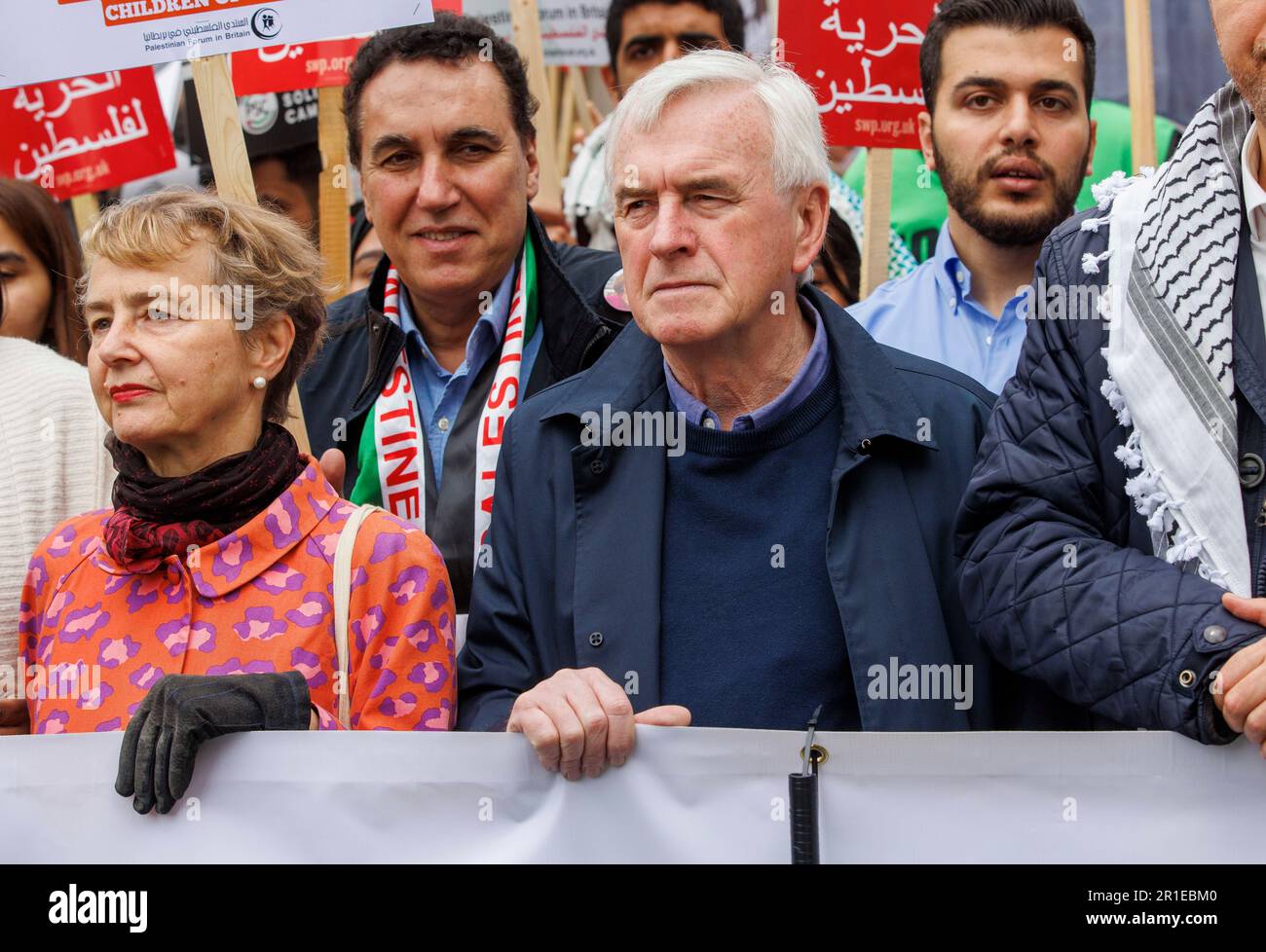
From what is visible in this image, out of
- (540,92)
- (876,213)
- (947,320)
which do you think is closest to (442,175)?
(947,320)

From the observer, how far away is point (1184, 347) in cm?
270

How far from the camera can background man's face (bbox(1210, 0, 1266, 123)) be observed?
2684 millimetres

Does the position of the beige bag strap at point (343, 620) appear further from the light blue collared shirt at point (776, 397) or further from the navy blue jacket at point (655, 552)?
the light blue collared shirt at point (776, 397)

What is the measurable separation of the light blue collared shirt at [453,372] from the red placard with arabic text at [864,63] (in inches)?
46.6

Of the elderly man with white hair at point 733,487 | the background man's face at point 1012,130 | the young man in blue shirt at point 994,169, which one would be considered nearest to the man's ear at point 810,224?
the elderly man with white hair at point 733,487

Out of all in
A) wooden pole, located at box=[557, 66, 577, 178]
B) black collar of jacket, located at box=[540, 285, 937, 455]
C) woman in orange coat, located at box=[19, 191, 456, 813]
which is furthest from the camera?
wooden pole, located at box=[557, 66, 577, 178]

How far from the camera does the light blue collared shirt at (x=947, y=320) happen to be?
397 centimetres

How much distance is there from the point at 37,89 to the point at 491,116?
1.93 m

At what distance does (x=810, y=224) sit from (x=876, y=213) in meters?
1.43

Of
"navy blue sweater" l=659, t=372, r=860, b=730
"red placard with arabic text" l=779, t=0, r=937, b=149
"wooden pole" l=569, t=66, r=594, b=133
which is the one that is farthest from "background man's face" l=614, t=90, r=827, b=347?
"wooden pole" l=569, t=66, r=594, b=133

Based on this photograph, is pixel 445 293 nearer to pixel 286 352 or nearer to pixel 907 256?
pixel 286 352

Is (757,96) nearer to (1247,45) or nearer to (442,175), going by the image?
(1247,45)

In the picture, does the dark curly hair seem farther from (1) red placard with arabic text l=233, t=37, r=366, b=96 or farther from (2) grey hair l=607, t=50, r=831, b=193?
(2) grey hair l=607, t=50, r=831, b=193

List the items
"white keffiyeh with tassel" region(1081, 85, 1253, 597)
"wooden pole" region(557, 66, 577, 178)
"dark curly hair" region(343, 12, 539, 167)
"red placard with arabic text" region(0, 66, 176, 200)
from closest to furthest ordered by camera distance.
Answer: "white keffiyeh with tassel" region(1081, 85, 1253, 597), "dark curly hair" region(343, 12, 539, 167), "red placard with arabic text" region(0, 66, 176, 200), "wooden pole" region(557, 66, 577, 178)
